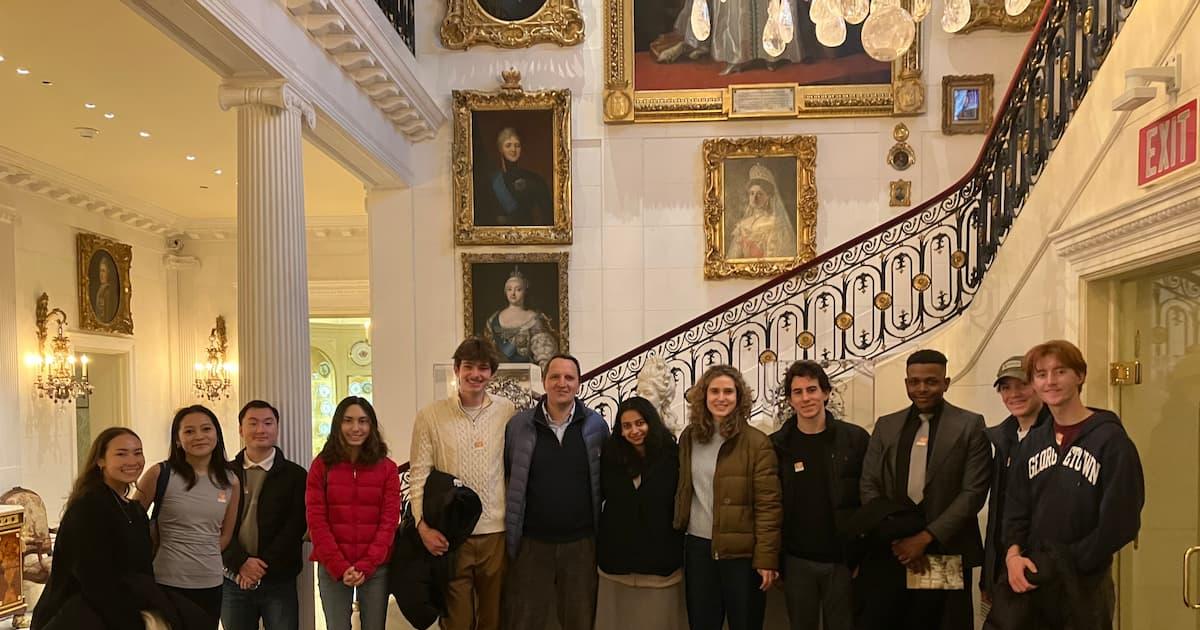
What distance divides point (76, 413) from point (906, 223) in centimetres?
1141

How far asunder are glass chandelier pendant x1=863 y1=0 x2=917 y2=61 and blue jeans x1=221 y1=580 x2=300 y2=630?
437cm

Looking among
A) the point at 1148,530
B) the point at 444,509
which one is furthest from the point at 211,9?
the point at 1148,530

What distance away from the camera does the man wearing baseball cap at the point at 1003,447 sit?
3598 mm

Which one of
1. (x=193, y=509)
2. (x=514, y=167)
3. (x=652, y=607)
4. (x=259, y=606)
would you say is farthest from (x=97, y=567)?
(x=514, y=167)

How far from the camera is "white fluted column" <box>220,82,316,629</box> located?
5.96m

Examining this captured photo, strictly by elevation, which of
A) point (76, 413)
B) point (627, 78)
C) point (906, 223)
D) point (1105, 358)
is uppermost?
point (627, 78)

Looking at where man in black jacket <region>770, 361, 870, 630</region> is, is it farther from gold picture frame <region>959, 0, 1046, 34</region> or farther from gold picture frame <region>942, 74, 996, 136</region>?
gold picture frame <region>959, 0, 1046, 34</region>

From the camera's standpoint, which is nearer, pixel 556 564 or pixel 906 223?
pixel 556 564

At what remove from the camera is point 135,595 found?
3.36 meters

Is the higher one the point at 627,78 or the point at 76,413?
the point at 627,78

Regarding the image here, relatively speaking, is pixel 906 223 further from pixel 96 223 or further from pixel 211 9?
pixel 96 223

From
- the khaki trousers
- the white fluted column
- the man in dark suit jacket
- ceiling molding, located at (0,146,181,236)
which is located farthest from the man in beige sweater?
ceiling molding, located at (0,146,181,236)

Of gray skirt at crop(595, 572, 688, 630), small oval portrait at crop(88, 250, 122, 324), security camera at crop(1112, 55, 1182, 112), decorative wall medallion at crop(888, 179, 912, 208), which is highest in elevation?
decorative wall medallion at crop(888, 179, 912, 208)

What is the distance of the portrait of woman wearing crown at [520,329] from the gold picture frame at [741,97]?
233 centimetres
